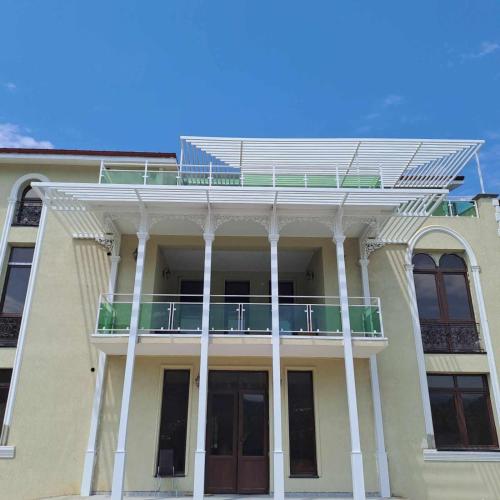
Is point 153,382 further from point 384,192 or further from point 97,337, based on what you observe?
point 384,192

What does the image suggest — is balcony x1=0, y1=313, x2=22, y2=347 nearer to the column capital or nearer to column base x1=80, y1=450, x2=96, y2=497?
column base x1=80, y1=450, x2=96, y2=497

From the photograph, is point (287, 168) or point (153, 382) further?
point (287, 168)

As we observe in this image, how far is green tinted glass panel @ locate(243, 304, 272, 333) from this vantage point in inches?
444

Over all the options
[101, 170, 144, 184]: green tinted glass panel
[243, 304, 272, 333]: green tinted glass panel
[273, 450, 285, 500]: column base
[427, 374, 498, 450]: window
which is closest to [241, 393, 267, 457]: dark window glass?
[273, 450, 285, 500]: column base

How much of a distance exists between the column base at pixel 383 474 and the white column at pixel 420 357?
1.29 meters

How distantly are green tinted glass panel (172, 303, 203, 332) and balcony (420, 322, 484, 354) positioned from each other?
20.9 feet

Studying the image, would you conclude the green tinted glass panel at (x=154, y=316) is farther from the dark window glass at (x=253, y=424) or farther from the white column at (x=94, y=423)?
the dark window glass at (x=253, y=424)

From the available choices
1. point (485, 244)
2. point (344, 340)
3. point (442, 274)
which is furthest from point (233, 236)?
point (485, 244)

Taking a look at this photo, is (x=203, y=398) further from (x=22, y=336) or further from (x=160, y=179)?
Result: (x=160, y=179)

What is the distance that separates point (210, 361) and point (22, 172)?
8273 millimetres

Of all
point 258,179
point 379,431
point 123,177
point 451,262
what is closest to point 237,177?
point 258,179

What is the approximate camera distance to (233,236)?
1314 cm

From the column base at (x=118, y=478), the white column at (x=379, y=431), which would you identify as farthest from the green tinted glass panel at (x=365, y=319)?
the column base at (x=118, y=478)

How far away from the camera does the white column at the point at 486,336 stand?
1195 cm
